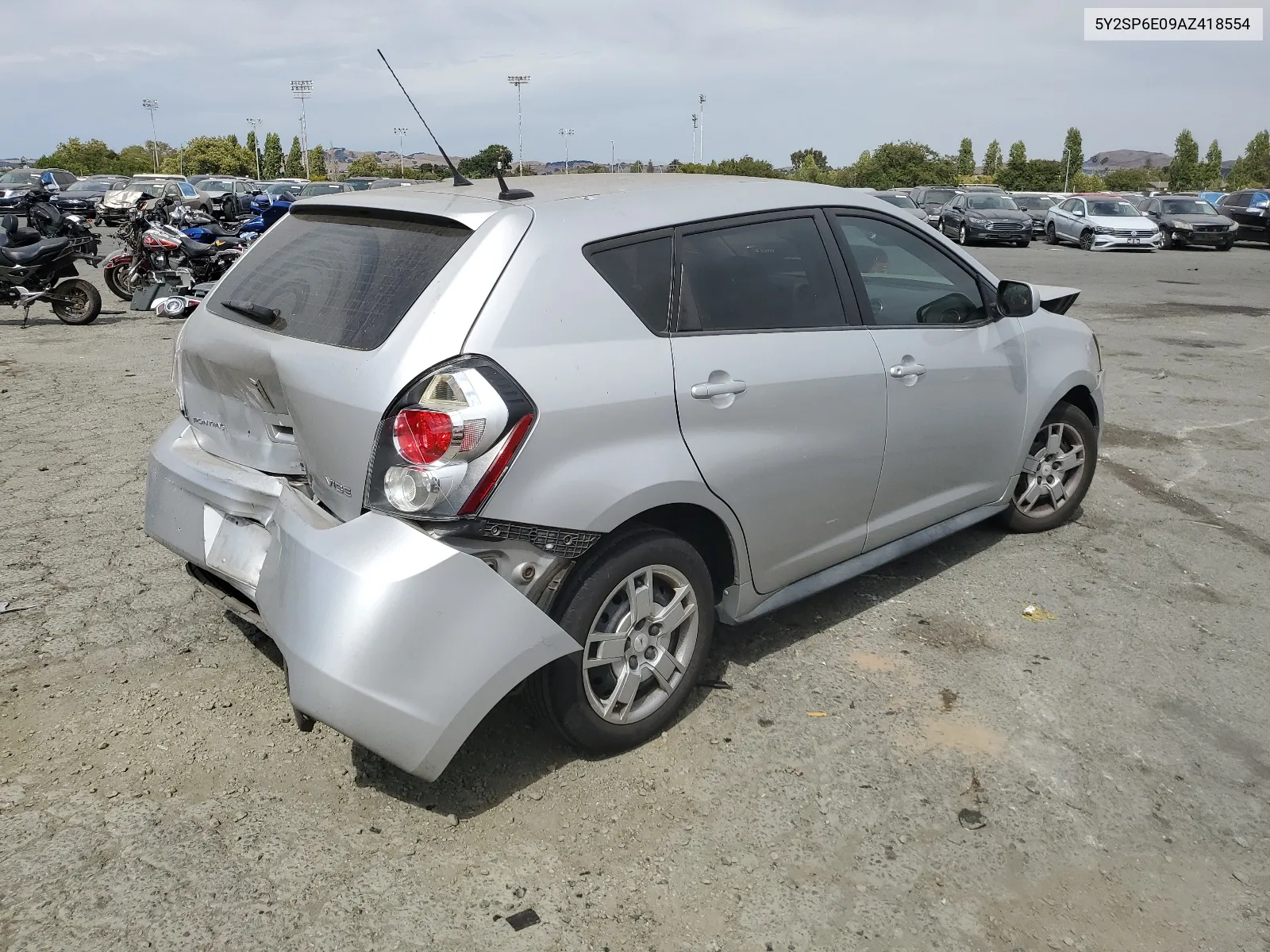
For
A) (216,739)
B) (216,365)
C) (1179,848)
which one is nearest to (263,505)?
(216,365)

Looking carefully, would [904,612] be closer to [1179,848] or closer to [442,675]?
[1179,848]

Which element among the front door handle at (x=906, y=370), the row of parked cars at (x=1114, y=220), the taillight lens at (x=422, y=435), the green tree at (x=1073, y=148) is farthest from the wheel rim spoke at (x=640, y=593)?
→ the green tree at (x=1073, y=148)

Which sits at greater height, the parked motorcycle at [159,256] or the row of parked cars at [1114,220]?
the row of parked cars at [1114,220]

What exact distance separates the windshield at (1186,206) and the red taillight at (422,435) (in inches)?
1250

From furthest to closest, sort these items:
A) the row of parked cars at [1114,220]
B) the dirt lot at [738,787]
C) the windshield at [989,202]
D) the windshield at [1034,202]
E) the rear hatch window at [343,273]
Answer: the windshield at [1034,202], the windshield at [989,202], the row of parked cars at [1114,220], the rear hatch window at [343,273], the dirt lot at [738,787]

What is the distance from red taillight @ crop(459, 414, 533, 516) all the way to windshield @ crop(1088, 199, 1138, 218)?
29.9m

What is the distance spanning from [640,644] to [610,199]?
4.68ft

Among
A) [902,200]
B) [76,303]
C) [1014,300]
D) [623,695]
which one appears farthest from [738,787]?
[902,200]

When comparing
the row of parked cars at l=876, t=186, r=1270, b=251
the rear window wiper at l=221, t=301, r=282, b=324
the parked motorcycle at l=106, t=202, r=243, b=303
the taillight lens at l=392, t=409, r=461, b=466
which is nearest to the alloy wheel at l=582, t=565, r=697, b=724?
the taillight lens at l=392, t=409, r=461, b=466

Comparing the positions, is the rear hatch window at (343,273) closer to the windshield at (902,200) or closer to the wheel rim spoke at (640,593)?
the wheel rim spoke at (640,593)

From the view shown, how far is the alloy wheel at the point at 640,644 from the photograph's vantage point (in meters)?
3.15

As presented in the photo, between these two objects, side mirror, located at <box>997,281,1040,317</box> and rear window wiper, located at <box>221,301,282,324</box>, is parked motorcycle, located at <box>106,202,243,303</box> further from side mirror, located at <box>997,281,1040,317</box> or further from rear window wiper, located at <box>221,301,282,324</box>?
side mirror, located at <box>997,281,1040,317</box>

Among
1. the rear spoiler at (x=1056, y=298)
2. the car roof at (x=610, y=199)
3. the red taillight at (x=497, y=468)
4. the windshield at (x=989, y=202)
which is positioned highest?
the windshield at (x=989, y=202)

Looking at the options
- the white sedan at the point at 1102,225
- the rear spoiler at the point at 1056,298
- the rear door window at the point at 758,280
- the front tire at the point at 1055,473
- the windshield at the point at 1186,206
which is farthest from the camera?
the windshield at the point at 1186,206
